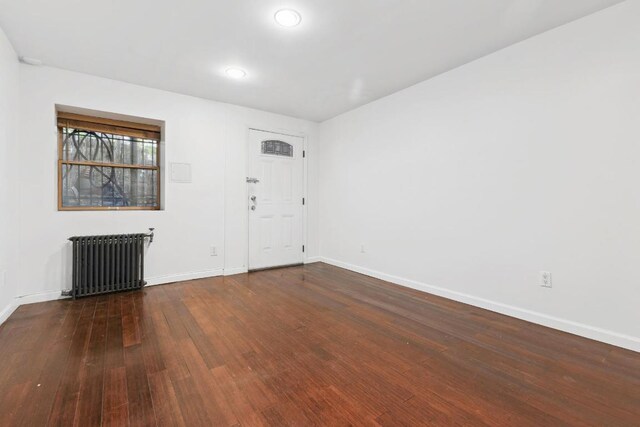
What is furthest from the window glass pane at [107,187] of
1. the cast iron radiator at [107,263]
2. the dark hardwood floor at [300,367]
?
the dark hardwood floor at [300,367]

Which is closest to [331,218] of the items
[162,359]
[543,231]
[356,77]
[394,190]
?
[394,190]

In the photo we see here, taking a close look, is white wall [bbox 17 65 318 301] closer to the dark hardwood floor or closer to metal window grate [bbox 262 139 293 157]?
metal window grate [bbox 262 139 293 157]

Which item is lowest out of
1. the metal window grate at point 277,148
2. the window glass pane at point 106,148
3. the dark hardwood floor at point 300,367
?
the dark hardwood floor at point 300,367

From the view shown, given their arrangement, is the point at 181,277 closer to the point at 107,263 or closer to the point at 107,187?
the point at 107,263

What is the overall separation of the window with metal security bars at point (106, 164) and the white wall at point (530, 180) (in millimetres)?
3121

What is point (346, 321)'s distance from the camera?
256cm

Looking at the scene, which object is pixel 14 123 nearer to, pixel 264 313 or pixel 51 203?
pixel 51 203

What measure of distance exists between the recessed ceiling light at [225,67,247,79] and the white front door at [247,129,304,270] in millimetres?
1165

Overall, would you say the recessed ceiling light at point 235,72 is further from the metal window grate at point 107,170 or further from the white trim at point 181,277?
the white trim at point 181,277

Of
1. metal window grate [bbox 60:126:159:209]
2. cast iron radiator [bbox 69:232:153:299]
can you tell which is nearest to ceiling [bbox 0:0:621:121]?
metal window grate [bbox 60:126:159:209]

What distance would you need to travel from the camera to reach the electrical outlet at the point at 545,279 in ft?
8.10

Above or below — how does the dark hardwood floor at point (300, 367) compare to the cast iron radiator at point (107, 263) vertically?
below

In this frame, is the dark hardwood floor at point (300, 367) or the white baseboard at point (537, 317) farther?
the white baseboard at point (537, 317)

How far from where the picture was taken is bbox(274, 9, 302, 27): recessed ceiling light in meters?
2.18
